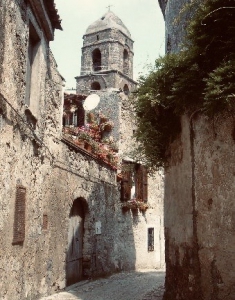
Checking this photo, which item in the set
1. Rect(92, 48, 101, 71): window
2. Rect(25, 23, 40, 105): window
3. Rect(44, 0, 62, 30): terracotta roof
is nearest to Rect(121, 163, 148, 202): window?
Rect(44, 0, 62, 30): terracotta roof

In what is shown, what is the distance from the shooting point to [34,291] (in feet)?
22.6

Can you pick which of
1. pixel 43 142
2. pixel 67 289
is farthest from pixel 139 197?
pixel 43 142

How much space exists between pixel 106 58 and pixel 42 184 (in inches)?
1054

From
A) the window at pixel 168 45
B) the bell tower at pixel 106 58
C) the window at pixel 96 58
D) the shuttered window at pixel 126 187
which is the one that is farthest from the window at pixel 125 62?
the window at pixel 168 45

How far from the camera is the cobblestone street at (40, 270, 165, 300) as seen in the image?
7.74 meters

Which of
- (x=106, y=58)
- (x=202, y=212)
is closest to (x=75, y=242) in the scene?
(x=202, y=212)

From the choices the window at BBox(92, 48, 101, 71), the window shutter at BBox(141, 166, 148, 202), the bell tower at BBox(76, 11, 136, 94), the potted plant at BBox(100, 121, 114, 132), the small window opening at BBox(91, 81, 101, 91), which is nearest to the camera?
the window shutter at BBox(141, 166, 148, 202)

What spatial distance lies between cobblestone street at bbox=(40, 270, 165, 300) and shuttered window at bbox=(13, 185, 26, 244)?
2.01 metres

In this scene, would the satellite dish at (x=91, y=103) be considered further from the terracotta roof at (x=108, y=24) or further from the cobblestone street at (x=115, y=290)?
the terracotta roof at (x=108, y=24)

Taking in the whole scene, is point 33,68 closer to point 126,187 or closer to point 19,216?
point 19,216

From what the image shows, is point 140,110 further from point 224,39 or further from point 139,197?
point 139,197

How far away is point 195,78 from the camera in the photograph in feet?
18.2

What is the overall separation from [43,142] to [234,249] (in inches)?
174

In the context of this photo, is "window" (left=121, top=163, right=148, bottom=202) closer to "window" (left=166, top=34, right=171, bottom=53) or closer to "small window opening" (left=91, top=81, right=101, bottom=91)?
"window" (left=166, top=34, right=171, bottom=53)
